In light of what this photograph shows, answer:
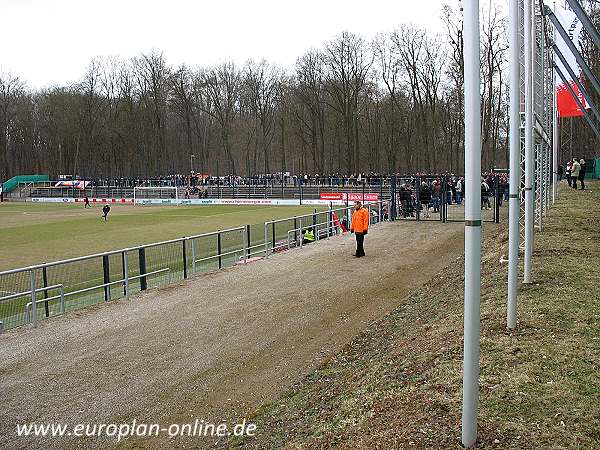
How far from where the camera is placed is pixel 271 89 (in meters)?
89.2

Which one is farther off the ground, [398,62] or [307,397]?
[398,62]

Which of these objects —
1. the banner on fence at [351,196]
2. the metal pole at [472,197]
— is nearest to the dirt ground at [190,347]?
the metal pole at [472,197]

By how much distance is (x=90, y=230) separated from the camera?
36875mm

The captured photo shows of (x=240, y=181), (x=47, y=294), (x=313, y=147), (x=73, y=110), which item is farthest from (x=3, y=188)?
(x=47, y=294)

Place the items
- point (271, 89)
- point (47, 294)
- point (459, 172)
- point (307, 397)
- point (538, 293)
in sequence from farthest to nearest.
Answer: point (271, 89) < point (459, 172) < point (47, 294) < point (538, 293) < point (307, 397)

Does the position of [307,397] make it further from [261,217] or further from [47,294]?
[261,217]

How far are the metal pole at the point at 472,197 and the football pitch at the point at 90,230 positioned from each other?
22160mm

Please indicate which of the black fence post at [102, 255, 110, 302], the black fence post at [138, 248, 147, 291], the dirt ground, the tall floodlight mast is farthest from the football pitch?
the tall floodlight mast

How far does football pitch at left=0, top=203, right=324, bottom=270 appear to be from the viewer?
26.9 m

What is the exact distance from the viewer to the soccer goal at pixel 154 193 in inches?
2692

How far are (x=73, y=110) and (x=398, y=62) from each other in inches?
2157

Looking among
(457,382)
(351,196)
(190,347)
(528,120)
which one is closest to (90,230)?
(351,196)

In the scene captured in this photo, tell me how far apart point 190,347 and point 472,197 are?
6.56m

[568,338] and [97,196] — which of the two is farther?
[97,196]
